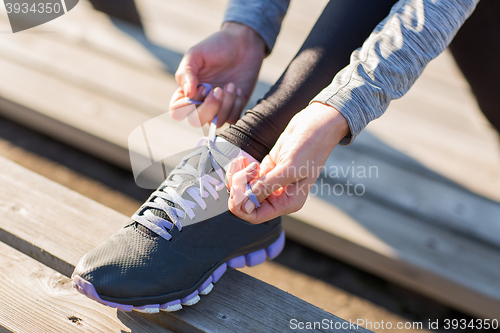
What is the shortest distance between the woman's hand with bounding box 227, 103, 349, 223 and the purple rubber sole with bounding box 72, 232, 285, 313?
14cm

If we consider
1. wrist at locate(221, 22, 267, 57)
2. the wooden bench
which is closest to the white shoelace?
wrist at locate(221, 22, 267, 57)

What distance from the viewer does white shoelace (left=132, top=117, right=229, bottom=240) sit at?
25.9 inches

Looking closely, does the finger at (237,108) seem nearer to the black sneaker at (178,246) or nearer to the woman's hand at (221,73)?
the woman's hand at (221,73)

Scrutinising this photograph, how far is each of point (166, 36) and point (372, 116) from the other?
4.61ft

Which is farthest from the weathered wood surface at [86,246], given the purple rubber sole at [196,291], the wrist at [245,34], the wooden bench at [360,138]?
the wrist at [245,34]

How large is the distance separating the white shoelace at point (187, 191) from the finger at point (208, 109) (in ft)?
0.39

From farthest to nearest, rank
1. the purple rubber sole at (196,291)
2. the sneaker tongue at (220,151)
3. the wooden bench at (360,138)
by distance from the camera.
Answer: the wooden bench at (360,138) < the sneaker tongue at (220,151) < the purple rubber sole at (196,291)

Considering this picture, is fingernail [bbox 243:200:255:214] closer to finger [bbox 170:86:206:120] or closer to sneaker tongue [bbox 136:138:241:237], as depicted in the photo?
sneaker tongue [bbox 136:138:241:237]

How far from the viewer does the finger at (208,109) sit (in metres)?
0.83

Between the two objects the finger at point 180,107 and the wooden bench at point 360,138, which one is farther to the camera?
the wooden bench at point 360,138

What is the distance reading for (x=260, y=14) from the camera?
0.93 meters

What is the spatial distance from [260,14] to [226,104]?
0.88 ft

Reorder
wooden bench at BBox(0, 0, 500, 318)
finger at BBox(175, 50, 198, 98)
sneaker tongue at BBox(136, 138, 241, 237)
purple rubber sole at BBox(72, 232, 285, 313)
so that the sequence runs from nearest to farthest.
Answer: purple rubber sole at BBox(72, 232, 285, 313), sneaker tongue at BBox(136, 138, 241, 237), finger at BBox(175, 50, 198, 98), wooden bench at BBox(0, 0, 500, 318)

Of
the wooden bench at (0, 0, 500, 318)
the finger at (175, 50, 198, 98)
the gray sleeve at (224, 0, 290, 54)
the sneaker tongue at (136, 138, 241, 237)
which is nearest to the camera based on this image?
the sneaker tongue at (136, 138, 241, 237)
